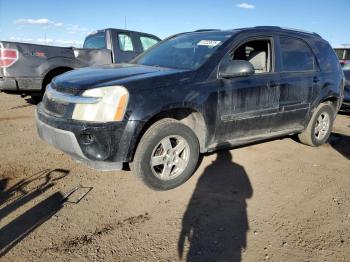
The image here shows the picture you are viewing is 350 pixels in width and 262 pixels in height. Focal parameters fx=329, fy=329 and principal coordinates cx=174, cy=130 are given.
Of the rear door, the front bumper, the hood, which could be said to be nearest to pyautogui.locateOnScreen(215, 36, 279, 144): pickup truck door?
the rear door

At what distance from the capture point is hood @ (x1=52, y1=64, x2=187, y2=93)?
10.8ft

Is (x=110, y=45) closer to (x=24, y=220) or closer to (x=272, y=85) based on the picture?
(x=272, y=85)

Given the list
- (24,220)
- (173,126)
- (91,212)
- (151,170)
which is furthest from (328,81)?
(24,220)

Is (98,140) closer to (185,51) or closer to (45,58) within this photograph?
(185,51)

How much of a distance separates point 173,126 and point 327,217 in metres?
1.76

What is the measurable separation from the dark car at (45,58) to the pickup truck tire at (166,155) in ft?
13.8

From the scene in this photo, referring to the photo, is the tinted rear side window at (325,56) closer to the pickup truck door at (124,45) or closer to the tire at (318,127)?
the tire at (318,127)

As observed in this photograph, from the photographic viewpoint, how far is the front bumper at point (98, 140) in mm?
3088

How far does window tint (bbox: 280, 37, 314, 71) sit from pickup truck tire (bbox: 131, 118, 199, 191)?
74.8 inches

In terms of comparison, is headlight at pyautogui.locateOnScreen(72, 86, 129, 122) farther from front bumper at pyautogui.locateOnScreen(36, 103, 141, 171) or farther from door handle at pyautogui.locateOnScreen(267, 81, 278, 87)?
door handle at pyautogui.locateOnScreen(267, 81, 278, 87)

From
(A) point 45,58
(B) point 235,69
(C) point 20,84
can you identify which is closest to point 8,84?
(C) point 20,84

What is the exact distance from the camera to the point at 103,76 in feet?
11.5

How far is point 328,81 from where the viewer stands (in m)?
5.14

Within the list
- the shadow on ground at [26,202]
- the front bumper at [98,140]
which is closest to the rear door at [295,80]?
the front bumper at [98,140]
